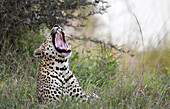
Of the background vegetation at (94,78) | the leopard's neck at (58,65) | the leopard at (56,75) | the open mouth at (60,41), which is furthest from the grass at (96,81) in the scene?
the open mouth at (60,41)

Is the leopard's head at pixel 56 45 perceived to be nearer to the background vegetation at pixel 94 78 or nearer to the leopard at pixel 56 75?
the leopard at pixel 56 75

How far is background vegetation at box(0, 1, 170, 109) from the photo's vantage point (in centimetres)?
423

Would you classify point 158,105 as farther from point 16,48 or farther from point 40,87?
point 16,48

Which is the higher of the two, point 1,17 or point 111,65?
point 1,17

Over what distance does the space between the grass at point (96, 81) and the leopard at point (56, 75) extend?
0.21m

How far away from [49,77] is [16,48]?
2.16 m

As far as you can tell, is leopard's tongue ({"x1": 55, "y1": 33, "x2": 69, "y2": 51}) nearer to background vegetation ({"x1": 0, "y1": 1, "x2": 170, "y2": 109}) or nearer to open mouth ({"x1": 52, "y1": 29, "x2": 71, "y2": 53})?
open mouth ({"x1": 52, "y1": 29, "x2": 71, "y2": 53})

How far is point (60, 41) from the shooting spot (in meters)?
4.50

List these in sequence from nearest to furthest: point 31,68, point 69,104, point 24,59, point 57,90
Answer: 1. point 69,104
2. point 57,90
3. point 31,68
4. point 24,59

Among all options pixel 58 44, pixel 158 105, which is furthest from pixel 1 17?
pixel 158 105

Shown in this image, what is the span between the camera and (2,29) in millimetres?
5941

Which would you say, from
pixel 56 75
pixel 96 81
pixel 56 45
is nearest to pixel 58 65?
pixel 56 75

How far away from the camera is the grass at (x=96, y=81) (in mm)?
4195

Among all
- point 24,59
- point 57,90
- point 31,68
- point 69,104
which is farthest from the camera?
point 24,59
